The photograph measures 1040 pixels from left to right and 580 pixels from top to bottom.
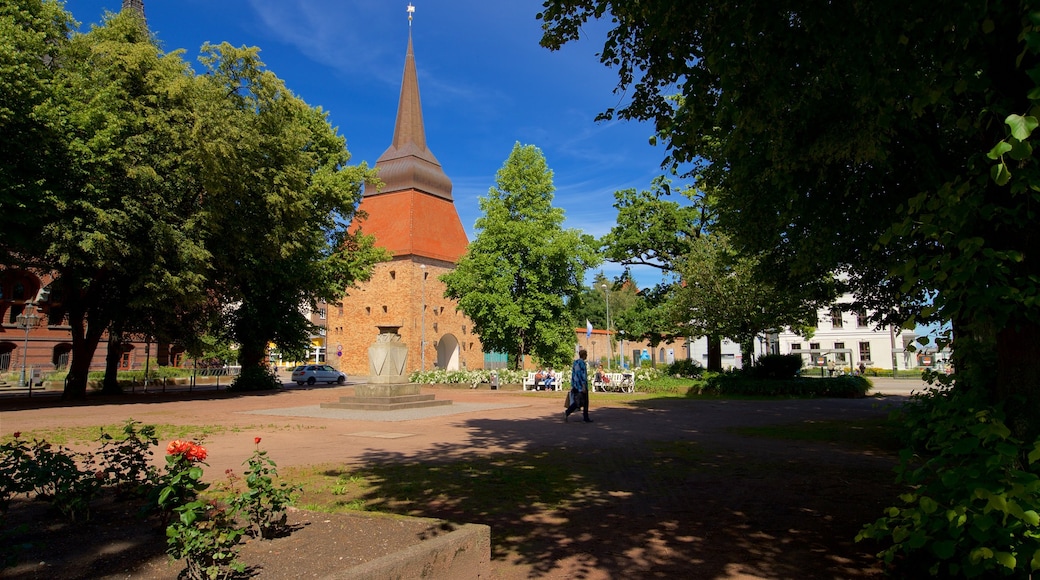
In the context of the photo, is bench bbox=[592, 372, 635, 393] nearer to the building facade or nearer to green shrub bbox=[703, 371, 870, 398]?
green shrub bbox=[703, 371, 870, 398]

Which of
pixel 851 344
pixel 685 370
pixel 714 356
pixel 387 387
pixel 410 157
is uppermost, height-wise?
pixel 410 157

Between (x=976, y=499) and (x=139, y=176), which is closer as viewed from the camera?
(x=976, y=499)

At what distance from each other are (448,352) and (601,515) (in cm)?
5158

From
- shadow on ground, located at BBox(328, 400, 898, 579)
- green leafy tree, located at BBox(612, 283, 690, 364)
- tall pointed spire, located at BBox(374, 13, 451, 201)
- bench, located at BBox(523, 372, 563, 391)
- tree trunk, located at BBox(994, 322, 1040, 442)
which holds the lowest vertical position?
shadow on ground, located at BBox(328, 400, 898, 579)

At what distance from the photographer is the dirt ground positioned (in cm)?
421

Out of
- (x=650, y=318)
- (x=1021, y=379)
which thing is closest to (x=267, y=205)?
(x=650, y=318)

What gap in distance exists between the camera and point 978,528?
3.19 meters

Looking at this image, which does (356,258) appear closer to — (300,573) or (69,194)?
(69,194)

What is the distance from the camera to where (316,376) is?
42844mm

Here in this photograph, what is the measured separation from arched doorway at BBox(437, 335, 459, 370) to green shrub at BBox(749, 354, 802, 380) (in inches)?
1345

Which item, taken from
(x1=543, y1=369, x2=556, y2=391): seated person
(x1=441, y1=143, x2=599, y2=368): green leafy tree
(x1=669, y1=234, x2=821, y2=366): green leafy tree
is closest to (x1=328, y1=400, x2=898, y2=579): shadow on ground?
(x1=669, y1=234, x2=821, y2=366): green leafy tree

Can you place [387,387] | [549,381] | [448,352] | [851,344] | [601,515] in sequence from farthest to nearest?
[448,352] → [851,344] → [549,381] → [387,387] → [601,515]

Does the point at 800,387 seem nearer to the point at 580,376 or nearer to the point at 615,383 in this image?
the point at 615,383

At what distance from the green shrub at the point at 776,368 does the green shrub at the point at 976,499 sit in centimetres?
2322
